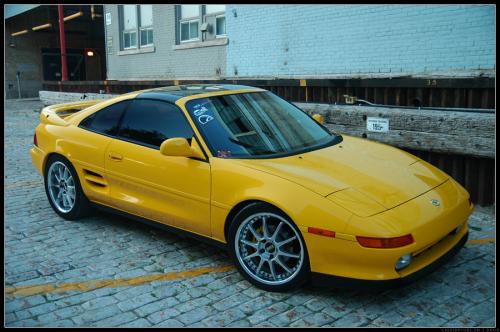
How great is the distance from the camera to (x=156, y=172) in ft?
14.0

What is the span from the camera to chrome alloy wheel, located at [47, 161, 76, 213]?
206 inches

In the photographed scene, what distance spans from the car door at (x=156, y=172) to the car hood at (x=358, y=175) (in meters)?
0.51

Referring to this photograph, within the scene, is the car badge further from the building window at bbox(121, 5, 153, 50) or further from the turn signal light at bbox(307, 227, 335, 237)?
the building window at bbox(121, 5, 153, 50)

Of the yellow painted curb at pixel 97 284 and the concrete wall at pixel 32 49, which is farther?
the concrete wall at pixel 32 49

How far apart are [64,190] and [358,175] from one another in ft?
10.7

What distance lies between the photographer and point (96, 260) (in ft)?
14.1

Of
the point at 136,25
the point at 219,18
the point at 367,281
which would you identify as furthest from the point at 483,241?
the point at 136,25

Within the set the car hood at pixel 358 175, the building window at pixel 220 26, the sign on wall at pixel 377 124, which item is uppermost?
the building window at pixel 220 26

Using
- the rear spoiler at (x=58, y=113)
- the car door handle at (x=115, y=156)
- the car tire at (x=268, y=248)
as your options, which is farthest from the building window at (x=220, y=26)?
the car tire at (x=268, y=248)

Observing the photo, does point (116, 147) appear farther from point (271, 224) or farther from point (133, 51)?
point (133, 51)

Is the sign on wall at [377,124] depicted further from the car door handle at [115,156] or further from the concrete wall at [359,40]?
the car door handle at [115,156]

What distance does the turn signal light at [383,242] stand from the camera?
10.3ft

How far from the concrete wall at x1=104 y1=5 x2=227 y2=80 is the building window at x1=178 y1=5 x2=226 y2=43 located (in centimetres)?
31

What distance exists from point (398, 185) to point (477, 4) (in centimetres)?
497
